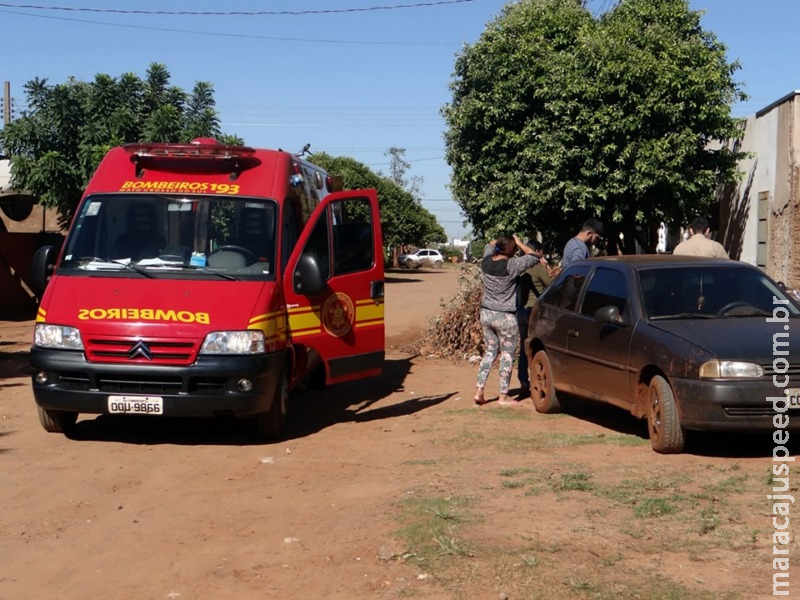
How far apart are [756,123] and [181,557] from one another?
1575 cm

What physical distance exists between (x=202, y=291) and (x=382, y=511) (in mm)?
3145

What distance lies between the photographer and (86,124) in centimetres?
2259

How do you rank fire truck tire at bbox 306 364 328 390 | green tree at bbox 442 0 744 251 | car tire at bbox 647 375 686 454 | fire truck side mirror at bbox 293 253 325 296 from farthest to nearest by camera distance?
green tree at bbox 442 0 744 251, fire truck tire at bbox 306 364 328 390, fire truck side mirror at bbox 293 253 325 296, car tire at bbox 647 375 686 454

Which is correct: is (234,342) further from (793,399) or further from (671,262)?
(793,399)

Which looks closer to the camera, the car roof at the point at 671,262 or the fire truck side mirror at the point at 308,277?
the car roof at the point at 671,262

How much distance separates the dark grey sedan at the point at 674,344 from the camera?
7.67 metres

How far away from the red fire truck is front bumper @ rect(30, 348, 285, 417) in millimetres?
12

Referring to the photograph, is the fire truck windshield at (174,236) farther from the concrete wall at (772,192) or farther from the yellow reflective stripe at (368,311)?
the concrete wall at (772,192)

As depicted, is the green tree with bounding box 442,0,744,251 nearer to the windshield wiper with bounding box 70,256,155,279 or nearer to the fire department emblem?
the fire department emblem

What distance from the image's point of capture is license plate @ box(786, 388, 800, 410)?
7.63 metres

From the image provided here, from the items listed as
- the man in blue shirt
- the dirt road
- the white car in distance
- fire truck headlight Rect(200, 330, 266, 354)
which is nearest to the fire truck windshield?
fire truck headlight Rect(200, 330, 266, 354)

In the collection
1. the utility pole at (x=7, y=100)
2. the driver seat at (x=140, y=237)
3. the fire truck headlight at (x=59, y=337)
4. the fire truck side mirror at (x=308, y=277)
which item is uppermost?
the utility pole at (x=7, y=100)

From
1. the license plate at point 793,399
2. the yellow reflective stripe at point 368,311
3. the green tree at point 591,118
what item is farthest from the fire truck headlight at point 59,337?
the green tree at point 591,118

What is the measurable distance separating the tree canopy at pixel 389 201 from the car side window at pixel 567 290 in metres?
45.2
